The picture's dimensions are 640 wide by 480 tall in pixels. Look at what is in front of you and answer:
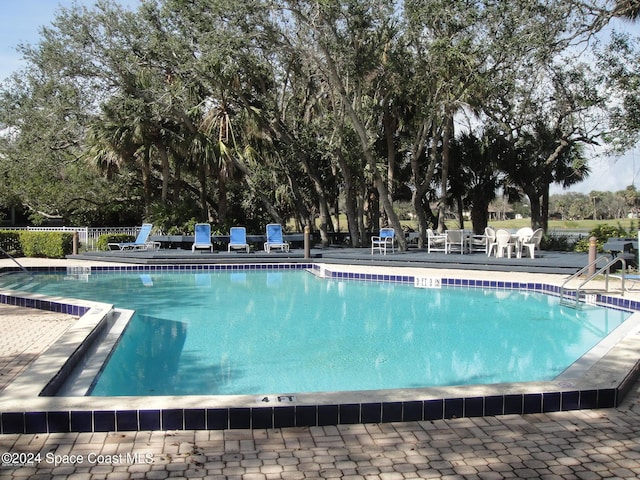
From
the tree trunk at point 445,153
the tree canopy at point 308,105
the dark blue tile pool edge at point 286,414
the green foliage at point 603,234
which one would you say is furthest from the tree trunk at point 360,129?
the dark blue tile pool edge at point 286,414

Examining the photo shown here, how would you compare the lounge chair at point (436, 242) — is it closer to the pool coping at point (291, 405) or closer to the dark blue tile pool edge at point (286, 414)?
the pool coping at point (291, 405)

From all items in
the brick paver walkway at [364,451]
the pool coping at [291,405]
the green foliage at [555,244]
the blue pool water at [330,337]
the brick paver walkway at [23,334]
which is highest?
the green foliage at [555,244]

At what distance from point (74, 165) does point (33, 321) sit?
15.3 m

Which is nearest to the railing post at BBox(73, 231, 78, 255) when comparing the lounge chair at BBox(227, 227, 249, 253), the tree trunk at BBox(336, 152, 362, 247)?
the lounge chair at BBox(227, 227, 249, 253)

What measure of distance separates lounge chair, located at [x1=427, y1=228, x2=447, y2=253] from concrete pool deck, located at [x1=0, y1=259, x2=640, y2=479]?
12.8 metres

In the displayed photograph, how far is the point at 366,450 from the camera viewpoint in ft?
11.4

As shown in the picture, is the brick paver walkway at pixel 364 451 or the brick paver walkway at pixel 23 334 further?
the brick paver walkway at pixel 23 334

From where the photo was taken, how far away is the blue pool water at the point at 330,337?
5.82 m

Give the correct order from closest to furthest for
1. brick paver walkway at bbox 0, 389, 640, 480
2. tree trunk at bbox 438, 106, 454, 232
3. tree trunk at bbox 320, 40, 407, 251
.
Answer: brick paver walkway at bbox 0, 389, 640, 480
tree trunk at bbox 320, 40, 407, 251
tree trunk at bbox 438, 106, 454, 232

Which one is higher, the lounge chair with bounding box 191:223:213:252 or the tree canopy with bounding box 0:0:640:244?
the tree canopy with bounding box 0:0:640:244

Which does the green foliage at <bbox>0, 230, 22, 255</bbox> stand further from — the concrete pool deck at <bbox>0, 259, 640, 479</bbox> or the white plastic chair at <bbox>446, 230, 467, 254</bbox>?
the concrete pool deck at <bbox>0, 259, 640, 479</bbox>

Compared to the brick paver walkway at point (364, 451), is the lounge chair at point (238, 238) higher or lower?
higher

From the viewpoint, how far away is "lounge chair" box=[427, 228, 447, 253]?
1673 centimetres

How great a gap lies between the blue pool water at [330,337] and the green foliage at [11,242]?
252 inches
